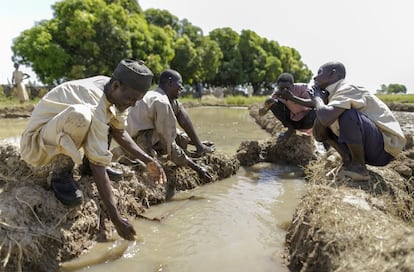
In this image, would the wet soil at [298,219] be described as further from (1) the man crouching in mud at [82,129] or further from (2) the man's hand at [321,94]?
(2) the man's hand at [321,94]

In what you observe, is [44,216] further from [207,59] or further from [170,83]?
[207,59]

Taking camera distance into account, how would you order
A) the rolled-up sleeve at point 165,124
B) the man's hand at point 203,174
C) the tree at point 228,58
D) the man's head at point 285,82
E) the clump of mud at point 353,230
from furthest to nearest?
1. the tree at point 228,58
2. the man's head at point 285,82
3. the man's hand at point 203,174
4. the rolled-up sleeve at point 165,124
5. the clump of mud at point 353,230

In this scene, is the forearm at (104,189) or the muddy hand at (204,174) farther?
the muddy hand at (204,174)

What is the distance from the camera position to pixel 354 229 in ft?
6.40

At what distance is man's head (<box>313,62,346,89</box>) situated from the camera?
338cm

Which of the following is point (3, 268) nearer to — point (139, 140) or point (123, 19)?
point (139, 140)

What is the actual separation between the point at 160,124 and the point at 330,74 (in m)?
1.79

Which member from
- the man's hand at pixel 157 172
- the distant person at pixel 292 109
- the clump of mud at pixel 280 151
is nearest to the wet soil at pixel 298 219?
the man's hand at pixel 157 172

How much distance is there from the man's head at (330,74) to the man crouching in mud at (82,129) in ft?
5.44

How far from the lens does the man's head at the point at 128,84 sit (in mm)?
2568

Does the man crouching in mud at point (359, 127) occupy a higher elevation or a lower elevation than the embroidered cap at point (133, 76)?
lower

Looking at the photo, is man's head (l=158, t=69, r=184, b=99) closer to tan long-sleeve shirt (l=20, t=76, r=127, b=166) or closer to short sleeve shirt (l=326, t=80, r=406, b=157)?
tan long-sleeve shirt (l=20, t=76, r=127, b=166)

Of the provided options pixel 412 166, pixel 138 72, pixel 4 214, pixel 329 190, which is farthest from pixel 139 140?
pixel 412 166

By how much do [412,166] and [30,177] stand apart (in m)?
3.57
